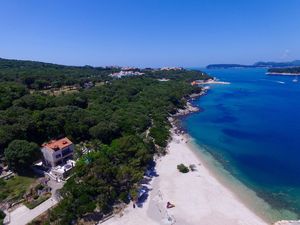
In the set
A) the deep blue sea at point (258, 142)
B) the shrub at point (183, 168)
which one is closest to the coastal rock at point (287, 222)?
the deep blue sea at point (258, 142)

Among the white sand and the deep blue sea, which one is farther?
the deep blue sea

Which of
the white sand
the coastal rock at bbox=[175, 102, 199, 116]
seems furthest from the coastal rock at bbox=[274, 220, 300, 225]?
the coastal rock at bbox=[175, 102, 199, 116]

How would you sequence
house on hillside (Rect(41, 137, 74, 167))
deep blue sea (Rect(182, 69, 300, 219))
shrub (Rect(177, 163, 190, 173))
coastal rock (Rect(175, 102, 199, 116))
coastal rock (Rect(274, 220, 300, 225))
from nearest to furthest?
coastal rock (Rect(274, 220, 300, 225)) → deep blue sea (Rect(182, 69, 300, 219)) → house on hillside (Rect(41, 137, 74, 167)) → shrub (Rect(177, 163, 190, 173)) → coastal rock (Rect(175, 102, 199, 116))

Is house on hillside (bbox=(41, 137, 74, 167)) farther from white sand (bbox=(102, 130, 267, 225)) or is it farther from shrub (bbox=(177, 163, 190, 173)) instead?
shrub (bbox=(177, 163, 190, 173))

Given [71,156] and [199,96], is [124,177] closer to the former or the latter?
[71,156]

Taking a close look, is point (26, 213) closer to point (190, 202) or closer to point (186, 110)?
point (190, 202)

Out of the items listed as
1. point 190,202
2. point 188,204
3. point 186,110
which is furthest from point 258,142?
point 186,110

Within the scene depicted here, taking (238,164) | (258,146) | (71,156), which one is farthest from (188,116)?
(71,156)
